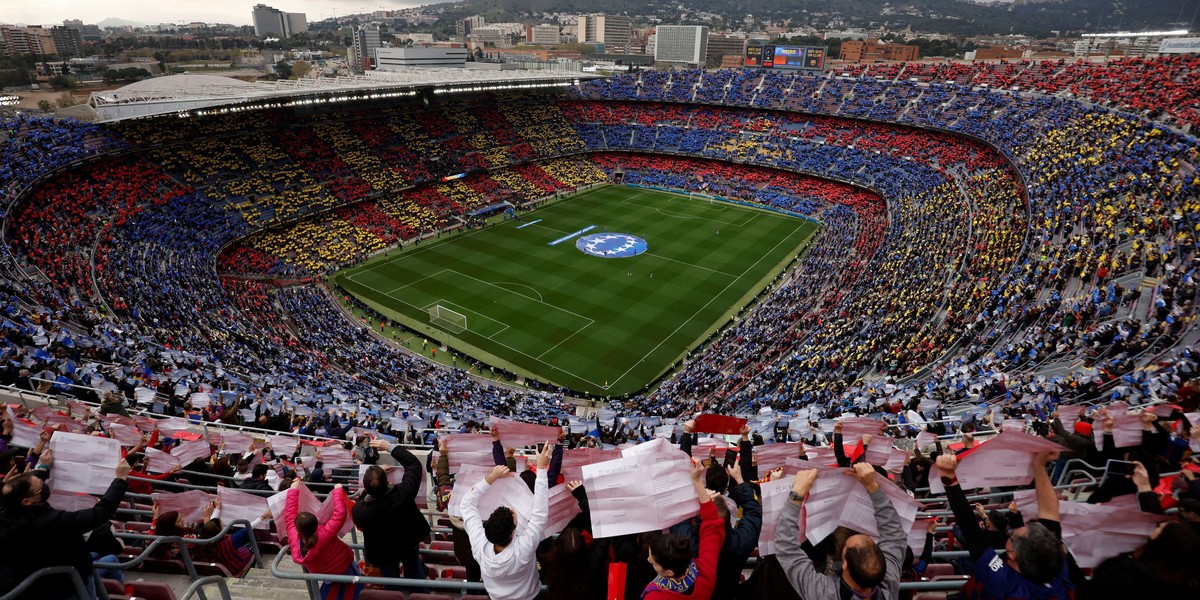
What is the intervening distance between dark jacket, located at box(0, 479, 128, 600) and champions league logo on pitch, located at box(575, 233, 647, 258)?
41.8 m

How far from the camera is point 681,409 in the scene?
25422 mm

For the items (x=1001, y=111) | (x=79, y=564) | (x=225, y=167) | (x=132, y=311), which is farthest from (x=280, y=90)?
(x=1001, y=111)

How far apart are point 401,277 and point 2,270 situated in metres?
20.7

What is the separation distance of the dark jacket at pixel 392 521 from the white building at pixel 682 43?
179392 mm

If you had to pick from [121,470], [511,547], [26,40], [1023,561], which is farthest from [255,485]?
[26,40]

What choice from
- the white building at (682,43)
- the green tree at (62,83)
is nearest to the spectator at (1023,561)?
the green tree at (62,83)

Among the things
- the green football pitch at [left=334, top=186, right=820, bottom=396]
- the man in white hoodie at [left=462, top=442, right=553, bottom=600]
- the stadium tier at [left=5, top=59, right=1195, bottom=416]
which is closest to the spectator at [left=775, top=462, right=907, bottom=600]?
the man in white hoodie at [left=462, top=442, right=553, bottom=600]

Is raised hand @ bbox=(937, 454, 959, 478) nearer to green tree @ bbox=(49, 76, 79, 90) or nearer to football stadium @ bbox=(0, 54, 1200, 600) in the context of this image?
football stadium @ bbox=(0, 54, 1200, 600)

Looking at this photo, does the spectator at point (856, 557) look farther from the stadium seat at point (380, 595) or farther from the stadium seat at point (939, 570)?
the stadium seat at point (380, 595)

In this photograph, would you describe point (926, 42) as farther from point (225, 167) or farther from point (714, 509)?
point (714, 509)

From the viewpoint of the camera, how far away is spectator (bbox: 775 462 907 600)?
3.81 meters

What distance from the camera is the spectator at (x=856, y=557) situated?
381 cm

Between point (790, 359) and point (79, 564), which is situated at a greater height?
point (79, 564)

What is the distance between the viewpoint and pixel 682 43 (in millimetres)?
181625
